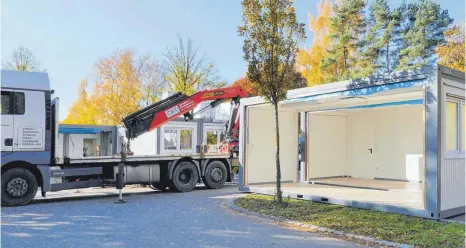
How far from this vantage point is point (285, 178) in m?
13.1

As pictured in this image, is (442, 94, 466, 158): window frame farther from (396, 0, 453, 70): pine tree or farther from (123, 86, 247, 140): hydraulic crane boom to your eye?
(396, 0, 453, 70): pine tree

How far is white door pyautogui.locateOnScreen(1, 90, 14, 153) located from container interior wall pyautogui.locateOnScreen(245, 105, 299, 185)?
613 cm

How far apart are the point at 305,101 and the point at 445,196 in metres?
3.93

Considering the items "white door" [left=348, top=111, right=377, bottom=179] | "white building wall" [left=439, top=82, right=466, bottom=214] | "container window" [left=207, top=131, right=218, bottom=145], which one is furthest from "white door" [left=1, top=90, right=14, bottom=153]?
"container window" [left=207, top=131, right=218, bottom=145]

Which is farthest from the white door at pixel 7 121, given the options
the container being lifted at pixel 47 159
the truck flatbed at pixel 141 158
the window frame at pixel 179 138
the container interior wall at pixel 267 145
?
the window frame at pixel 179 138

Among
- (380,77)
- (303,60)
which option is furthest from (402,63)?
(380,77)

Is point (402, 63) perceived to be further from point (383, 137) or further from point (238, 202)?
point (238, 202)

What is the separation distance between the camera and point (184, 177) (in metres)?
12.8

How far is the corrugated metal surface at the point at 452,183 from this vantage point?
7.53 meters

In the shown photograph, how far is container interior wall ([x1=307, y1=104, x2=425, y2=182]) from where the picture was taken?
13.5 m

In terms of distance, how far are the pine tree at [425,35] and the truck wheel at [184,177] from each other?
2147 cm

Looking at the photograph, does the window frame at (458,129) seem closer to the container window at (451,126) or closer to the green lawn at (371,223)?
the container window at (451,126)

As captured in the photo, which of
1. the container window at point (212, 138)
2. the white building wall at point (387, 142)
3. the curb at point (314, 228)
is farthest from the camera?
the container window at point (212, 138)

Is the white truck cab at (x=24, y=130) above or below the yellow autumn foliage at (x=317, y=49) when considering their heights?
below
